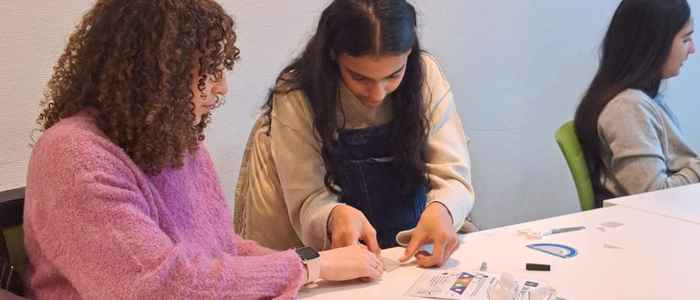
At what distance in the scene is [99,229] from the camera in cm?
92

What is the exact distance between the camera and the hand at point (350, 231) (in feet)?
4.49

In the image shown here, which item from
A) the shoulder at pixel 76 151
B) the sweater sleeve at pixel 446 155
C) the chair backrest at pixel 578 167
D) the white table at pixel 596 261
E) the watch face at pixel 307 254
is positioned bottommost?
the chair backrest at pixel 578 167

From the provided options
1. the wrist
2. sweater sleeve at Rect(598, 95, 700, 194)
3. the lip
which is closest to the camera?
the wrist

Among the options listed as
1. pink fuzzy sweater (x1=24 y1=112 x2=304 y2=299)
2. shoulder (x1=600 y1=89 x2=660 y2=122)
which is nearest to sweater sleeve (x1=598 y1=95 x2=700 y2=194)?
shoulder (x1=600 y1=89 x2=660 y2=122)

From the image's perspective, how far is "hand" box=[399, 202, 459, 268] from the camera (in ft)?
4.36

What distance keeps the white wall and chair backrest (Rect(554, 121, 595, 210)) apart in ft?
2.44

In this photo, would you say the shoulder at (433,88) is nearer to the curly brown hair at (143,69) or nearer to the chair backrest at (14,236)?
the curly brown hair at (143,69)

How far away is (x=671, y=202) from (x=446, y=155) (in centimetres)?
63

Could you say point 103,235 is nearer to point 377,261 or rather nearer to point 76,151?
point 76,151

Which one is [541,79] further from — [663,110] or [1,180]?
[1,180]

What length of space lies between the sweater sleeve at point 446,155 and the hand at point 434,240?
0.28ft

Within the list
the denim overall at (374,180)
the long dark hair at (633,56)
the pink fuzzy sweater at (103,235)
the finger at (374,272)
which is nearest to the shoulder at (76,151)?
the pink fuzzy sweater at (103,235)

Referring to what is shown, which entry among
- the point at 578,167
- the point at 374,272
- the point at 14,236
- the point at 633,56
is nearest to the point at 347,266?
the point at 374,272

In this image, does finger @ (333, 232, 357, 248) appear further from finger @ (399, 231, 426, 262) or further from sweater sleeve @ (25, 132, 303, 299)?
sweater sleeve @ (25, 132, 303, 299)
